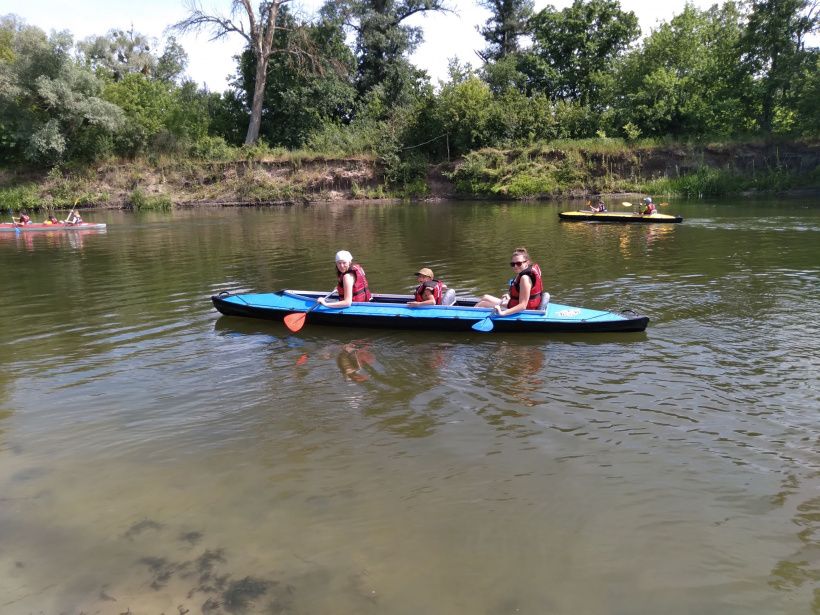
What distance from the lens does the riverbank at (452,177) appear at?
120ft

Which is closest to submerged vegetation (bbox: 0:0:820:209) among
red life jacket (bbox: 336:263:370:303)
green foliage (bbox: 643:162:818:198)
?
green foliage (bbox: 643:162:818:198)

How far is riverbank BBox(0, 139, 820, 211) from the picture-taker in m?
36.6

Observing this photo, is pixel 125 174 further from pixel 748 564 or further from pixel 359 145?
pixel 748 564

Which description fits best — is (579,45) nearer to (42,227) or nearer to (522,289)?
(42,227)

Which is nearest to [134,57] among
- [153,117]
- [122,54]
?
[122,54]

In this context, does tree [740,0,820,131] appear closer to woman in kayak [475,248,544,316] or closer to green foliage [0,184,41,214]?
woman in kayak [475,248,544,316]

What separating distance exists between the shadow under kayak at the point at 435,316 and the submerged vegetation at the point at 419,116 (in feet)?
94.3

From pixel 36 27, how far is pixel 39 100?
4.13 meters

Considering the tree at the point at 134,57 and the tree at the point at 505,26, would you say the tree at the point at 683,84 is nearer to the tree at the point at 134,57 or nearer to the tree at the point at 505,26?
the tree at the point at 505,26

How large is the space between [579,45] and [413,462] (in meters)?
46.1

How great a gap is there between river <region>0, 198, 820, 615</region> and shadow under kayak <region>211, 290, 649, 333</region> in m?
0.20

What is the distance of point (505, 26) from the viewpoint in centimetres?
5044

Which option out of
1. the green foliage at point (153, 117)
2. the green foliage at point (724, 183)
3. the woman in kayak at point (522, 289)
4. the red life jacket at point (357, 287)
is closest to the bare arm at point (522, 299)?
the woman in kayak at point (522, 289)

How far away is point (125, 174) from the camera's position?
4084cm
